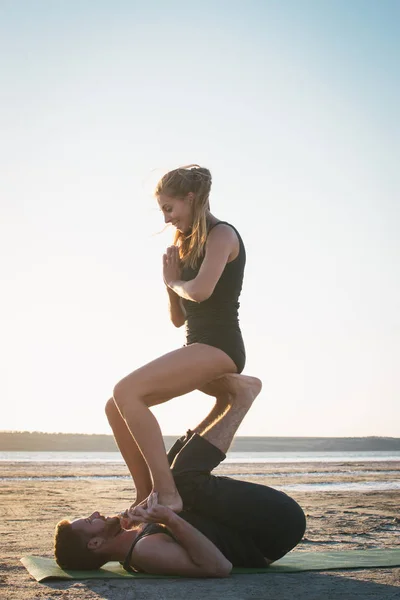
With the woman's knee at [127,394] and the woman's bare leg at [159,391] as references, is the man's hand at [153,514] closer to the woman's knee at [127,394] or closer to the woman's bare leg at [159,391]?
the woman's bare leg at [159,391]

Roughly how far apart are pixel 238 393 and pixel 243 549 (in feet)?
3.53

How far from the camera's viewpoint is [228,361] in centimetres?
514

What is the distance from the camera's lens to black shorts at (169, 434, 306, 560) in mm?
4914

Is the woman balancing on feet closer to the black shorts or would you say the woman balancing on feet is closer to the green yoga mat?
the black shorts

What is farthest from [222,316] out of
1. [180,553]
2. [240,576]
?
[240,576]

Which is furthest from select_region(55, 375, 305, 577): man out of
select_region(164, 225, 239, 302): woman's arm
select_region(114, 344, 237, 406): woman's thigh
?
select_region(164, 225, 239, 302): woman's arm

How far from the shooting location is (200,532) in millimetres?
4711

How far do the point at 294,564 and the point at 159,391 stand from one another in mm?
1587

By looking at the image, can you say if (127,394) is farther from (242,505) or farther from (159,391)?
(242,505)

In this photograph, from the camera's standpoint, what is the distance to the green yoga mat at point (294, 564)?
4.67 metres

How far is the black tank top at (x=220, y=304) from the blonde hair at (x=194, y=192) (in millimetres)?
81

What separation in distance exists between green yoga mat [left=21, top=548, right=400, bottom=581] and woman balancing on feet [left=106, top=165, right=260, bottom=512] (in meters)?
0.56

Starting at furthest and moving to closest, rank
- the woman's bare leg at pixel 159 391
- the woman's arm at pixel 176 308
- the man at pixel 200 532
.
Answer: the woman's arm at pixel 176 308
the woman's bare leg at pixel 159 391
the man at pixel 200 532

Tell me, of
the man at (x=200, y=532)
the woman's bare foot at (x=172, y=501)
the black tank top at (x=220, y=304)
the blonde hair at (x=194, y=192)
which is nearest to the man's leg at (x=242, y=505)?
the man at (x=200, y=532)
